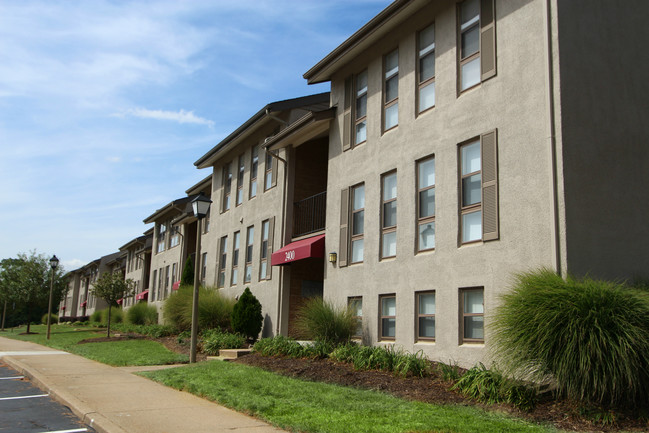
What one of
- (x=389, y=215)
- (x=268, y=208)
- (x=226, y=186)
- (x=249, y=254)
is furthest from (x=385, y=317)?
(x=226, y=186)

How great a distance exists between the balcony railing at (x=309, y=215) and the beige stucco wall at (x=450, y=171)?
284 centimetres

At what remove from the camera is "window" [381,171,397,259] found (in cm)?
1420

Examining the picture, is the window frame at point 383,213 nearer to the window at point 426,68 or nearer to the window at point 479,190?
the window at point 426,68

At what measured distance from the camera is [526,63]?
10.9 meters

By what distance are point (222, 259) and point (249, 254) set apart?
10.8 feet

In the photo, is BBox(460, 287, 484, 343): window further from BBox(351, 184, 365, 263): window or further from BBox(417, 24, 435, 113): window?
BBox(417, 24, 435, 113): window

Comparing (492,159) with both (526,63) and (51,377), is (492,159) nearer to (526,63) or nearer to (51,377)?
(526,63)

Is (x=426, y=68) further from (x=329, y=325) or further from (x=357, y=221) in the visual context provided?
(x=329, y=325)

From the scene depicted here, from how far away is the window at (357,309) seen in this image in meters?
14.8

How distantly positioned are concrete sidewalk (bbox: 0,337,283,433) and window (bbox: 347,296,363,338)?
5.20 m

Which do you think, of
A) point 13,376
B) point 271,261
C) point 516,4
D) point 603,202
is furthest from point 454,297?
point 13,376

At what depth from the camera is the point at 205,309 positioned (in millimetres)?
20656

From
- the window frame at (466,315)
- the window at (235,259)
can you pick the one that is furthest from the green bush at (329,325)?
the window at (235,259)

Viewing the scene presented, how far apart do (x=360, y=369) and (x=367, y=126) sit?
6.57 m
